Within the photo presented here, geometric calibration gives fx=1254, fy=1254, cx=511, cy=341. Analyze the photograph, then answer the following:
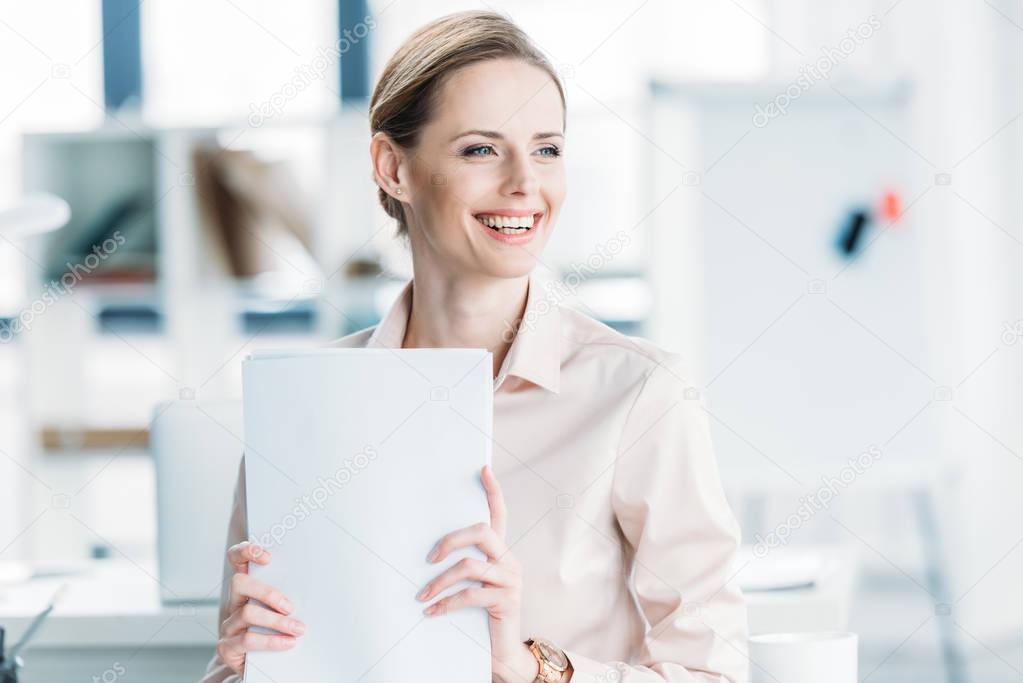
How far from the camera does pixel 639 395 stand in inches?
61.1

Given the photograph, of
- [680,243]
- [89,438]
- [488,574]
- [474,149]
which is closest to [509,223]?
[474,149]

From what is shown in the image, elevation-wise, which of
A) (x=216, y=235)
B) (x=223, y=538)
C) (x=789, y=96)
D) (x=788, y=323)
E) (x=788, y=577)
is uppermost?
(x=216, y=235)

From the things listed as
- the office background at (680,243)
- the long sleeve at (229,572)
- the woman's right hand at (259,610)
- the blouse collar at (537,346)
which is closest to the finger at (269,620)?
the woman's right hand at (259,610)

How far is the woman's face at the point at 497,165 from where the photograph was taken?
159cm

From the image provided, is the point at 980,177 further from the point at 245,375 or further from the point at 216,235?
the point at 245,375

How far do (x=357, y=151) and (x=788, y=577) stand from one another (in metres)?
2.95

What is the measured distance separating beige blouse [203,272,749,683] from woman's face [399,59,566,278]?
0.12 metres

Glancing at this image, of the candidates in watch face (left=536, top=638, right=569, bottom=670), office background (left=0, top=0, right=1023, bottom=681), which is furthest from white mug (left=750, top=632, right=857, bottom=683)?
office background (left=0, top=0, right=1023, bottom=681)

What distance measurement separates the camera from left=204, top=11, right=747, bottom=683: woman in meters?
1.49

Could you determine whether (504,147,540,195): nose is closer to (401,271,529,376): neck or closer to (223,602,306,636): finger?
(401,271,529,376): neck

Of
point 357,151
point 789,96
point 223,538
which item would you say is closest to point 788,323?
point 789,96

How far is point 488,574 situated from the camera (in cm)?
128

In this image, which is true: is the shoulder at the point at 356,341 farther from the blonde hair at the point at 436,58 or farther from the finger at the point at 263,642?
the finger at the point at 263,642

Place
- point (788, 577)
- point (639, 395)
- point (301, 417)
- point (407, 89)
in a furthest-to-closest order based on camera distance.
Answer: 1. point (788, 577)
2. point (407, 89)
3. point (639, 395)
4. point (301, 417)
